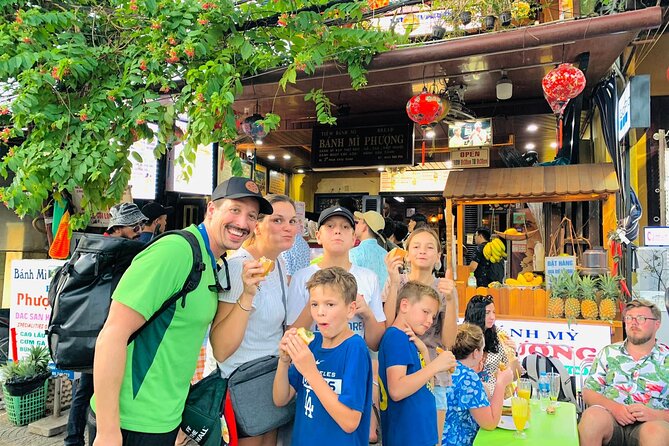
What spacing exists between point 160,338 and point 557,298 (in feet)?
16.7

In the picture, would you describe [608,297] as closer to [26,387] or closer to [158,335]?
[158,335]

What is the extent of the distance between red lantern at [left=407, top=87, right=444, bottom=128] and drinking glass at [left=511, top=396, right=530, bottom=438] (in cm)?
362

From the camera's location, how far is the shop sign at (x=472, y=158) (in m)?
8.53

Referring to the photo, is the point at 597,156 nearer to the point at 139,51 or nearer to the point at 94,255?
the point at 139,51

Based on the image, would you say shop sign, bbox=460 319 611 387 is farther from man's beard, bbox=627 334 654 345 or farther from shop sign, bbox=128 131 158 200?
shop sign, bbox=128 131 158 200

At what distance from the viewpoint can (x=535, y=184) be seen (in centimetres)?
639

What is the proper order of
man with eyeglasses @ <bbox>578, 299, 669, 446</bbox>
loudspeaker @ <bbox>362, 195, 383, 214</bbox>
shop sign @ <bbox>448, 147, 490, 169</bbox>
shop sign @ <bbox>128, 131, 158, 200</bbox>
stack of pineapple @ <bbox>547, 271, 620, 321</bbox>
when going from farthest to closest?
loudspeaker @ <bbox>362, 195, 383, 214</bbox> → shop sign @ <bbox>448, 147, 490, 169</bbox> → shop sign @ <bbox>128, 131, 158, 200</bbox> → stack of pineapple @ <bbox>547, 271, 620, 321</bbox> → man with eyeglasses @ <bbox>578, 299, 669, 446</bbox>

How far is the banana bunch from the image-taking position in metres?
8.81

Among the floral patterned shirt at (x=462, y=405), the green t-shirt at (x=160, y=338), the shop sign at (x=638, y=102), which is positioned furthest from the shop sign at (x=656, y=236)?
the green t-shirt at (x=160, y=338)

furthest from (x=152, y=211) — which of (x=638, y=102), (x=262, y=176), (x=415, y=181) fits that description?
(x=415, y=181)

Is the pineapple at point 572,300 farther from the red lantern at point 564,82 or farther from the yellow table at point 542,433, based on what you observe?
the yellow table at point 542,433

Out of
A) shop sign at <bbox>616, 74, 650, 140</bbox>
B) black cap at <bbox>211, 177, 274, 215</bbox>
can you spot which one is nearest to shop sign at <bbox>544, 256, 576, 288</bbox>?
shop sign at <bbox>616, 74, 650, 140</bbox>

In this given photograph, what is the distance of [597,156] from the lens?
812 centimetres

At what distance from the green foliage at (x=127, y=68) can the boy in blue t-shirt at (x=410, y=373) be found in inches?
99.1
